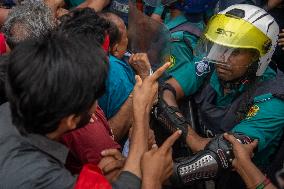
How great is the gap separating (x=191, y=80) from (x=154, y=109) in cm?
46

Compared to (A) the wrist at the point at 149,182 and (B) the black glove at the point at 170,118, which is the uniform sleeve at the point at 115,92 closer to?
(B) the black glove at the point at 170,118

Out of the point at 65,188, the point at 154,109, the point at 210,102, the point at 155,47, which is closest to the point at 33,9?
the point at 155,47

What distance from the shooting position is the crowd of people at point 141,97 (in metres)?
1.82

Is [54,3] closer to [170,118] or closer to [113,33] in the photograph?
[113,33]

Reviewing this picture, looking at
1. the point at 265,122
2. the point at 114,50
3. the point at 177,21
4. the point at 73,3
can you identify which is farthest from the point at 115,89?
the point at 73,3

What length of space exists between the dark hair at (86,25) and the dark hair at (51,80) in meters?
0.88

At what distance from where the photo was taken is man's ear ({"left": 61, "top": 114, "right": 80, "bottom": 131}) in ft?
6.24

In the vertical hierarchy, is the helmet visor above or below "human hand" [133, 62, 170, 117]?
below

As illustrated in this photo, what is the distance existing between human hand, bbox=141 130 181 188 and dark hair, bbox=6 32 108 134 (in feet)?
1.41

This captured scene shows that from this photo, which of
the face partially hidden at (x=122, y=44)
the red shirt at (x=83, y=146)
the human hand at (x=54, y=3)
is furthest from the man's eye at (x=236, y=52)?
the human hand at (x=54, y=3)

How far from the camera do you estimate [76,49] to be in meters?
1.86

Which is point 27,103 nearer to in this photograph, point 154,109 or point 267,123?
point 154,109

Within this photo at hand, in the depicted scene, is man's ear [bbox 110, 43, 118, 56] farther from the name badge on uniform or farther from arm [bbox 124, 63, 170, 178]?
arm [bbox 124, 63, 170, 178]

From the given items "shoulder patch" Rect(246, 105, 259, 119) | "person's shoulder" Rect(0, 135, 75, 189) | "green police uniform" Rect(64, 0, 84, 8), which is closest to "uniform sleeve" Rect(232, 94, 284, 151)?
"shoulder patch" Rect(246, 105, 259, 119)
